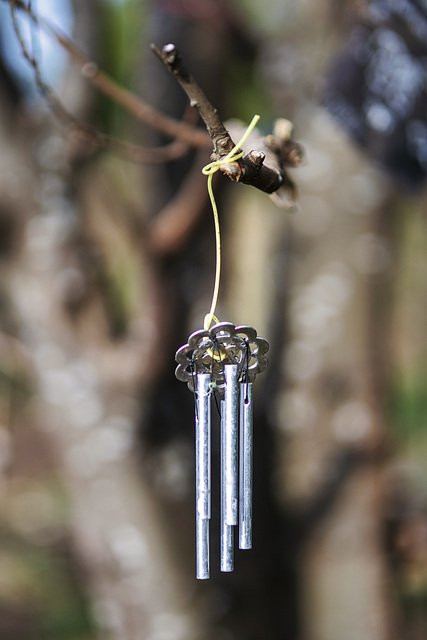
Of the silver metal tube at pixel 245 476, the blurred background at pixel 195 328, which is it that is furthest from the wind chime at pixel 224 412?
the blurred background at pixel 195 328

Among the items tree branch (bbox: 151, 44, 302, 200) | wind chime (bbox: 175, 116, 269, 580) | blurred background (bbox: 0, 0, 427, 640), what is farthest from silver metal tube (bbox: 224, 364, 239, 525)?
blurred background (bbox: 0, 0, 427, 640)

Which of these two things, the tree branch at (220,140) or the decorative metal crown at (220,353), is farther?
the decorative metal crown at (220,353)

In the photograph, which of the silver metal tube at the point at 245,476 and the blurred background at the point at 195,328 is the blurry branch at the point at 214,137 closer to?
the silver metal tube at the point at 245,476

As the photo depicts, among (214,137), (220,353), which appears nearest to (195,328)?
(220,353)

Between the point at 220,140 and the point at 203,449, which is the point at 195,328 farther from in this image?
the point at 220,140

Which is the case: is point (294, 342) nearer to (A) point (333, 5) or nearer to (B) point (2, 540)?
(A) point (333, 5)

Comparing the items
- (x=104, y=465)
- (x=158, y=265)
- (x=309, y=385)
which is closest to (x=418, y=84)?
(x=158, y=265)

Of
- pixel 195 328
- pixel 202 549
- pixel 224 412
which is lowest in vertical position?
pixel 202 549

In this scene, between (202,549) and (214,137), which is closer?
(214,137)
